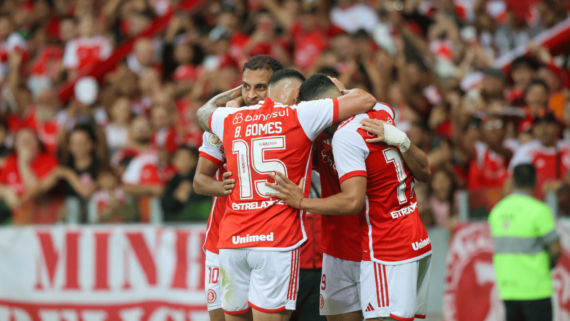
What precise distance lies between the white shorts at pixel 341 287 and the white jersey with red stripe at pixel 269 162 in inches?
24.3

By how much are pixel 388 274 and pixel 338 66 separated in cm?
559

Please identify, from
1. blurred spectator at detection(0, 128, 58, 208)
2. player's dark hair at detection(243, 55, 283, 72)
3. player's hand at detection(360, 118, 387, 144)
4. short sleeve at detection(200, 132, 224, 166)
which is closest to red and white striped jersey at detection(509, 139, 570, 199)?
player's hand at detection(360, 118, 387, 144)

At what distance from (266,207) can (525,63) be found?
243 inches

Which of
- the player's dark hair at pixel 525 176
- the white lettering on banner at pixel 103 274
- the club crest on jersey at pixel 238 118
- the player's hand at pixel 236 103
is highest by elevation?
the player's hand at pixel 236 103

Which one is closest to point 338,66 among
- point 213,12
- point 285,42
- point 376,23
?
point 285,42

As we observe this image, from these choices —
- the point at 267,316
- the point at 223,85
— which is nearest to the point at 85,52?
the point at 223,85

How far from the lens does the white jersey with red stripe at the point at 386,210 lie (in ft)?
14.2

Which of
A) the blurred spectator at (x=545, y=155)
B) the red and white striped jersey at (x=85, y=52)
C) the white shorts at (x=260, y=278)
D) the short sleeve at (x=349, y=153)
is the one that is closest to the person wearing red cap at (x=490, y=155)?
the blurred spectator at (x=545, y=155)

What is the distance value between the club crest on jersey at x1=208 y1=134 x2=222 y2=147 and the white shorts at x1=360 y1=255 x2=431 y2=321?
4.63 feet

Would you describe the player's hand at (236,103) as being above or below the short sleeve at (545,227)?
above

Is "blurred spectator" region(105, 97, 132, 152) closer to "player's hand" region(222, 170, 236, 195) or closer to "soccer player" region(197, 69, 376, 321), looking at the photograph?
"player's hand" region(222, 170, 236, 195)

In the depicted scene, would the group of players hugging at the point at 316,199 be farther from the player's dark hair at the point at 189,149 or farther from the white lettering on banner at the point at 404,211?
the player's dark hair at the point at 189,149

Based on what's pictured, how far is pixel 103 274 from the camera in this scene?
25.9 feet

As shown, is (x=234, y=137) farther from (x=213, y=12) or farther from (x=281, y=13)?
(x=213, y=12)
